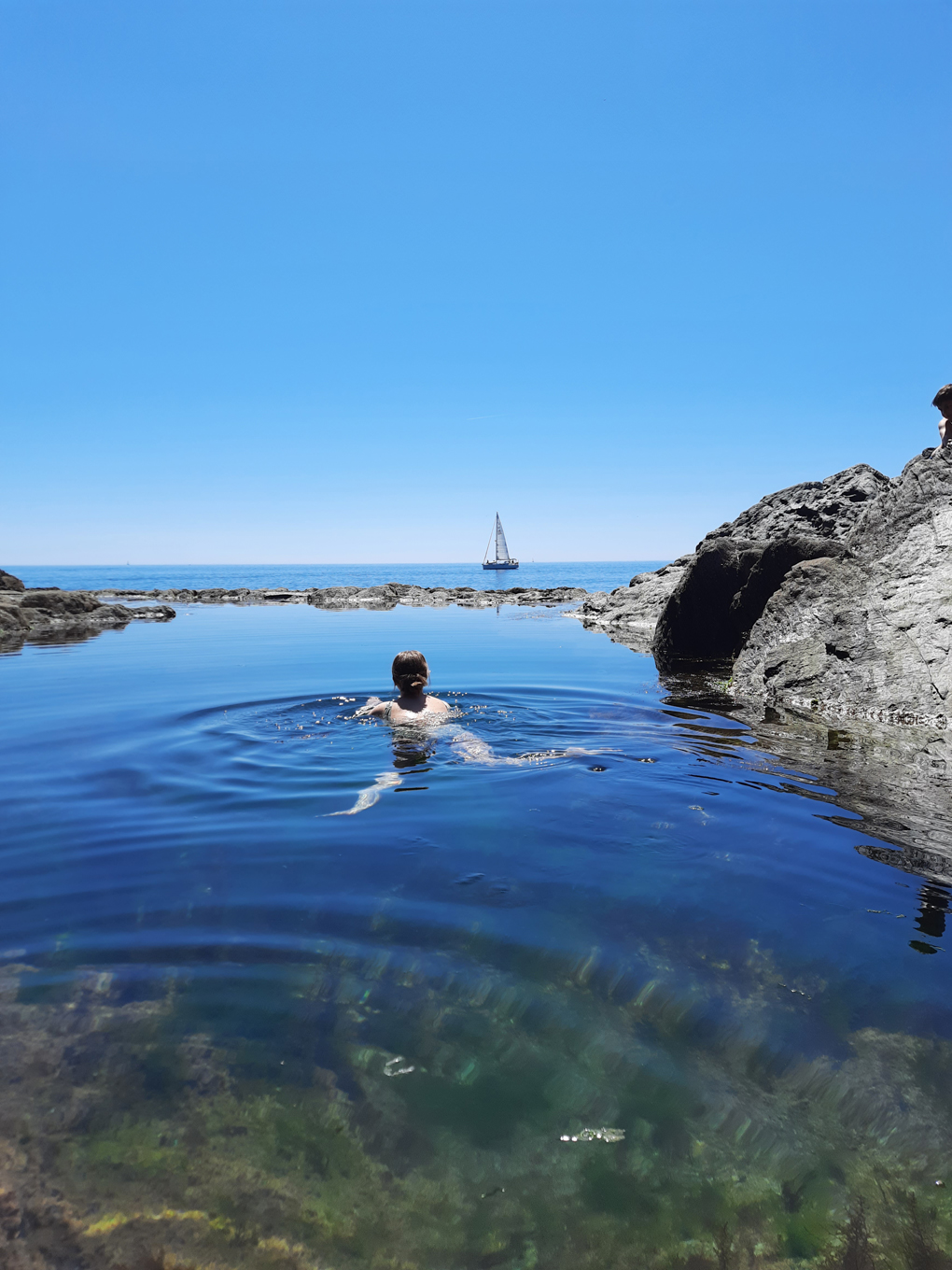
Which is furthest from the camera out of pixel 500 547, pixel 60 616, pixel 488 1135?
pixel 500 547

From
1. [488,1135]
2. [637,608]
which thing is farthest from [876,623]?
[637,608]

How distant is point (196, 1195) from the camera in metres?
2.54

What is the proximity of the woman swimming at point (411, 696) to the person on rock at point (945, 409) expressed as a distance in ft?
34.4

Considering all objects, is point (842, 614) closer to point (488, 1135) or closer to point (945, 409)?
point (945, 409)

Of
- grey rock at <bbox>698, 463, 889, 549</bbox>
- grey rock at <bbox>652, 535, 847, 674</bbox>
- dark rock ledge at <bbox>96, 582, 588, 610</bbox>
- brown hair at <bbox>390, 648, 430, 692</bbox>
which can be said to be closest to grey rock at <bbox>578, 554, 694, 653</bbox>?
grey rock at <bbox>698, 463, 889, 549</bbox>

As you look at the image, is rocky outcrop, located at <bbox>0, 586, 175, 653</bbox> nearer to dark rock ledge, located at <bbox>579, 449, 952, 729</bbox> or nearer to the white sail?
dark rock ledge, located at <bbox>579, 449, 952, 729</bbox>

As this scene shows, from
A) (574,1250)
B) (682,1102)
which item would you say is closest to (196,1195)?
(574,1250)

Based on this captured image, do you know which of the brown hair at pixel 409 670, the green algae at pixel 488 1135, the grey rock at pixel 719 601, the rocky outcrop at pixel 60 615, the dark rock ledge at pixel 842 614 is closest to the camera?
the green algae at pixel 488 1135

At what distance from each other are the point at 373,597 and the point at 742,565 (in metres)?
29.5

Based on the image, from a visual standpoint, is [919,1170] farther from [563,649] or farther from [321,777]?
[563,649]

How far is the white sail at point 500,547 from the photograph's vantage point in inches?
5143

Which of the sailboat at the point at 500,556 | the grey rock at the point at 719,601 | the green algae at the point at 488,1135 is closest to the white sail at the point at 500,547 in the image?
the sailboat at the point at 500,556

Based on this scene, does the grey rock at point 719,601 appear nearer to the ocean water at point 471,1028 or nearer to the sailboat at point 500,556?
the ocean water at point 471,1028

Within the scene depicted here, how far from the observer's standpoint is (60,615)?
98.9 ft
